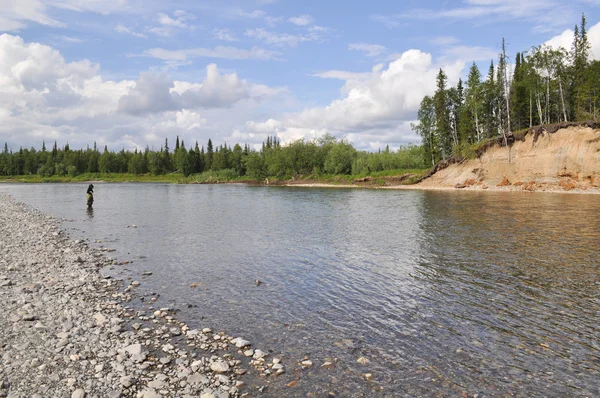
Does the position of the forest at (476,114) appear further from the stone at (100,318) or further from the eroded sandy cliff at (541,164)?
the stone at (100,318)

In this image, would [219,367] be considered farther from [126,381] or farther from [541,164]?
[541,164]

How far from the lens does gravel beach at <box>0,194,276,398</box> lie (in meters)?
7.45

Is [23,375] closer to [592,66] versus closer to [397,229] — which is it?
[397,229]

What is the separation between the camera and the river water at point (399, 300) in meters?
8.41

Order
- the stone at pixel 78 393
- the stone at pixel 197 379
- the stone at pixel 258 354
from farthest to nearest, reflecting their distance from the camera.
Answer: the stone at pixel 258 354, the stone at pixel 197 379, the stone at pixel 78 393

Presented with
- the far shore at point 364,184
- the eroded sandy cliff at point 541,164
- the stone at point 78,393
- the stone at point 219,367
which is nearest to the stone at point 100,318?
the stone at point 78,393

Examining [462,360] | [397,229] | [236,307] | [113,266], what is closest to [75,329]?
[236,307]

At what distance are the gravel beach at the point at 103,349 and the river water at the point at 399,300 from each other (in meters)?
1.01

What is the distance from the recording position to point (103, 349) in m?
8.99

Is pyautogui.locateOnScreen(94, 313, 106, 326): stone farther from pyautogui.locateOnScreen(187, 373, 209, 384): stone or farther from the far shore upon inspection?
the far shore

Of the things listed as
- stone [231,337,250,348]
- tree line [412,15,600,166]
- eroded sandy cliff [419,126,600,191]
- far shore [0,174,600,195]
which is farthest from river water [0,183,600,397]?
tree line [412,15,600,166]


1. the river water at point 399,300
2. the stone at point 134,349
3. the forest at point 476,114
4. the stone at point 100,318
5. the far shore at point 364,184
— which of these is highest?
the forest at point 476,114

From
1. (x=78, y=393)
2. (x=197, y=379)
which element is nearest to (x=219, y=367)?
(x=197, y=379)

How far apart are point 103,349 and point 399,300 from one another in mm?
9418
